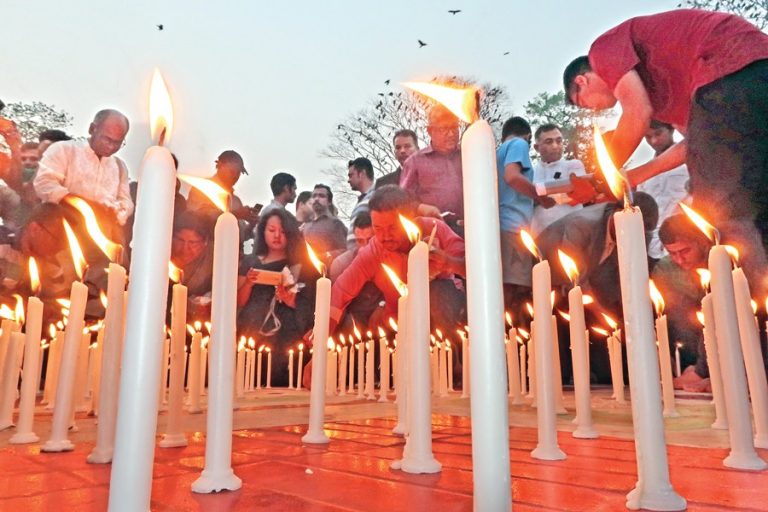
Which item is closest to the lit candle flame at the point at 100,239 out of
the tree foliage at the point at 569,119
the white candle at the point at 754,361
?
the white candle at the point at 754,361

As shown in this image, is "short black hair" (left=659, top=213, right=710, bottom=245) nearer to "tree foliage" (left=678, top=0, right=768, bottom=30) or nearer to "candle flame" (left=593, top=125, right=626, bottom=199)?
"tree foliage" (left=678, top=0, right=768, bottom=30)

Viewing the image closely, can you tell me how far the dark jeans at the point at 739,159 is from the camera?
9.80 ft


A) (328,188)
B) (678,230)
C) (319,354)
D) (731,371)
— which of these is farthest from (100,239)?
A: (328,188)

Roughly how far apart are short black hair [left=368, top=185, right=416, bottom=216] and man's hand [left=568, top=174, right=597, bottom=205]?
4.52 ft

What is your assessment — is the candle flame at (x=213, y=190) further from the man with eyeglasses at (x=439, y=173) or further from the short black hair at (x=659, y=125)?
the man with eyeglasses at (x=439, y=173)

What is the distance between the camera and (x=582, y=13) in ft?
13.7

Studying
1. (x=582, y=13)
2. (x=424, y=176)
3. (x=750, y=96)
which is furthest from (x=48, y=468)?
(x=582, y=13)

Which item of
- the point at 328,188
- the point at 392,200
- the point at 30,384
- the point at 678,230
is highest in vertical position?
the point at 328,188

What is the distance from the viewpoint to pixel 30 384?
1.38 metres

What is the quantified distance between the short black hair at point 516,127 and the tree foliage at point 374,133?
2.63 ft

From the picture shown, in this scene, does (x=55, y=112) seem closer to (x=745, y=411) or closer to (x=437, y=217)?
(x=437, y=217)

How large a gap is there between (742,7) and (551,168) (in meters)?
1.59

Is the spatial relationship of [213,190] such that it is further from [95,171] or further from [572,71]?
[95,171]

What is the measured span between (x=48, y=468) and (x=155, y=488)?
0.31 meters
